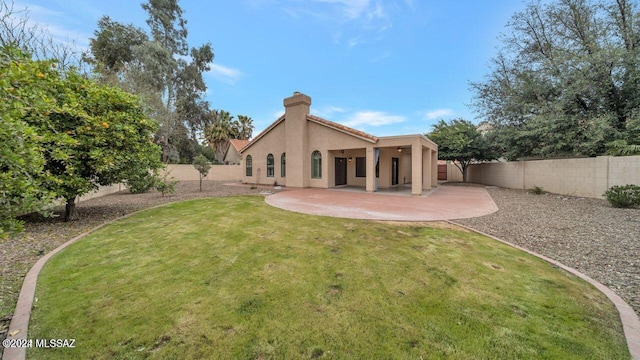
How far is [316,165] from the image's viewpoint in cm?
1764

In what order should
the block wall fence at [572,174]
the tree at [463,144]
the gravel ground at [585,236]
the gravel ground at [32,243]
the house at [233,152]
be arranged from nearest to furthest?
1. the gravel ground at [32,243]
2. the gravel ground at [585,236]
3. the block wall fence at [572,174]
4. the tree at [463,144]
5. the house at [233,152]

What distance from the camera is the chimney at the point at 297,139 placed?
1767 cm

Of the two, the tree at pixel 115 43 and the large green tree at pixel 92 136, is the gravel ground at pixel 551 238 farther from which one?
the tree at pixel 115 43

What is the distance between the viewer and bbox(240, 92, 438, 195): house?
51.3 ft

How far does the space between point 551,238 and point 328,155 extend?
485 inches

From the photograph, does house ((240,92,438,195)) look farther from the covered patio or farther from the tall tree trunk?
the tall tree trunk

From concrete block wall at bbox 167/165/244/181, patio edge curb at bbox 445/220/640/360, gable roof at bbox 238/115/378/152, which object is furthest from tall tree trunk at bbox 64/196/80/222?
concrete block wall at bbox 167/165/244/181

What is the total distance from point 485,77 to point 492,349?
79.7 ft

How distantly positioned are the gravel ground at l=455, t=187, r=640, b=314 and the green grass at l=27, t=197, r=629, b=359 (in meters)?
0.68

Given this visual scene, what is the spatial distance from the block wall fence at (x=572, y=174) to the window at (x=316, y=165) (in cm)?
1394

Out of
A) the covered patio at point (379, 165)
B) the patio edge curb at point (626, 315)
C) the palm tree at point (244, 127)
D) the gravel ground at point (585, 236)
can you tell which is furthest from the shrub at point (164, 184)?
the palm tree at point (244, 127)

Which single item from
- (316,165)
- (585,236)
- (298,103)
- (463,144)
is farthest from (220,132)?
(585,236)

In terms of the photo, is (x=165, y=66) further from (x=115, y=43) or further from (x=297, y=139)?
(x=297, y=139)

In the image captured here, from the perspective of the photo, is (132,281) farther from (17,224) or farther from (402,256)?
(402,256)
